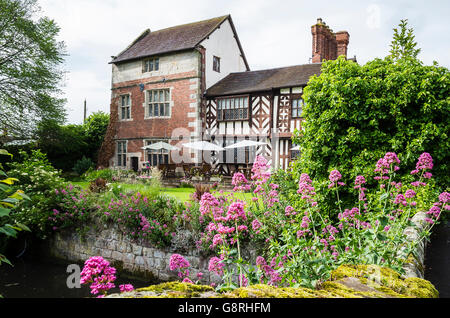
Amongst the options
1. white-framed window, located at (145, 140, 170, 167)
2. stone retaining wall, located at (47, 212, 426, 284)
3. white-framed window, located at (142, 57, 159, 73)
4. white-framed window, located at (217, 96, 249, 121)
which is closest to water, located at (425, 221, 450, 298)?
stone retaining wall, located at (47, 212, 426, 284)

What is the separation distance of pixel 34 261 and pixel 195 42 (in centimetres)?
1525

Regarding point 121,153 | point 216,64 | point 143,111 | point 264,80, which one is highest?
point 216,64

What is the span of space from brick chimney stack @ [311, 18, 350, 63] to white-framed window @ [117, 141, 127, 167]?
14436mm

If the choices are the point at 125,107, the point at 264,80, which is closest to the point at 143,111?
the point at 125,107

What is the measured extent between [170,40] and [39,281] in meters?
18.4

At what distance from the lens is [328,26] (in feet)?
68.4

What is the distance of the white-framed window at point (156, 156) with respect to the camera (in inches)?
847

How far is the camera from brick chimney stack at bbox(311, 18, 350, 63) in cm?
2010

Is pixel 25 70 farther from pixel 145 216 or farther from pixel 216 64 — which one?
pixel 145 216

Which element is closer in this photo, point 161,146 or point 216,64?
point 161,146

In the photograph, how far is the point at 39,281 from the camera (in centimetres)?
798

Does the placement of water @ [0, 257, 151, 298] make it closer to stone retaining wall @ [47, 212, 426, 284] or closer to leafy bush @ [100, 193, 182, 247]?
stone retaining wall @ [47, 212, 426, 284]
